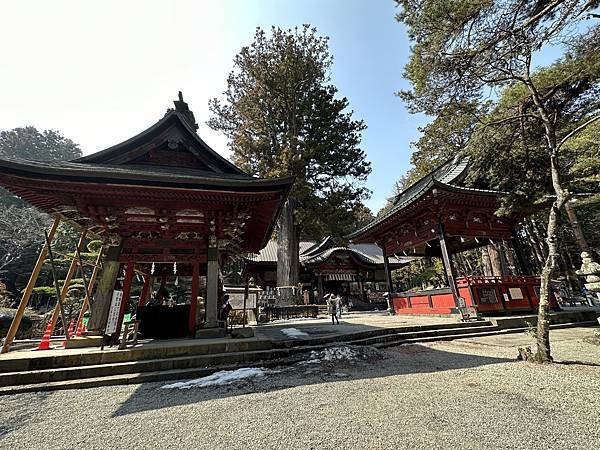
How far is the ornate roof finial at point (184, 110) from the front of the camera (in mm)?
9073

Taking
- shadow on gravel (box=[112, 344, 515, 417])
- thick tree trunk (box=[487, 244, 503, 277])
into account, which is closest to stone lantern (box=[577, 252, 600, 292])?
shadow on gravel (box=[112, 344, 515, 417])

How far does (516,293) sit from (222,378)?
1146cm

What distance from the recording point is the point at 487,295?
32.8ft

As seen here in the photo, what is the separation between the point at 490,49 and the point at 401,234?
8.92 metres

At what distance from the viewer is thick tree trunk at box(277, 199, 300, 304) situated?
54.5 feet

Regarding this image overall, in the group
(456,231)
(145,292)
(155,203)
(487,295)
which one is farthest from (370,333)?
(145,292)

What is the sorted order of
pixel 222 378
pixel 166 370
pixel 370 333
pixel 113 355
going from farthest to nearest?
pixel 370 333, pixel 113 355, pixel 166 370, pixel 222 378

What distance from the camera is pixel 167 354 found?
5.50m

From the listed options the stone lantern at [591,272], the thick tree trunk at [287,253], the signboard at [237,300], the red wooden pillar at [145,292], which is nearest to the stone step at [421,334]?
the stone lantern at [591,272]

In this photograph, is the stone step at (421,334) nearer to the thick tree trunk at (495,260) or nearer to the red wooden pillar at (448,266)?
the red wooden pillar at (448,266)

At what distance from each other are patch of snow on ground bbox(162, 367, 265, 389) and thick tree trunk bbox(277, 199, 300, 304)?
11210mm

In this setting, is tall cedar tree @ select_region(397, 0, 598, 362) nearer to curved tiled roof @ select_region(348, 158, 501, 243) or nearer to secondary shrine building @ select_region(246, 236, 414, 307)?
curved tiled roof @ select_region(348, 158, 501, 243)

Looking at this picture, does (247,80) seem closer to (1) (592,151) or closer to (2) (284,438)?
(1) (592,151)

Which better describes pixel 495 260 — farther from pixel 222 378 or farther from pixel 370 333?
pixel 222 378
